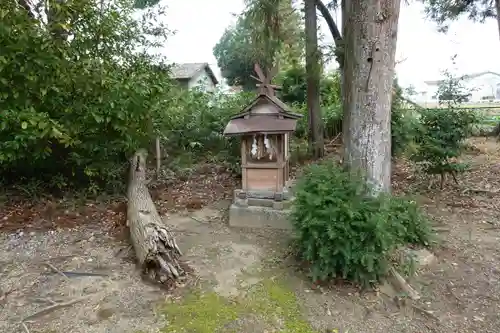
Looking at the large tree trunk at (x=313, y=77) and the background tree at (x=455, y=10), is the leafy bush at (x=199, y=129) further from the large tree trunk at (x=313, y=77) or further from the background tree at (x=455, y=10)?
the background tree at (x=455, y=10)

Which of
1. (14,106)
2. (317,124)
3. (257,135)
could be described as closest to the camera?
(14,106)

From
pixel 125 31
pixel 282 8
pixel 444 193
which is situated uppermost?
pixel 282 8

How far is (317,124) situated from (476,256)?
3.94 meters

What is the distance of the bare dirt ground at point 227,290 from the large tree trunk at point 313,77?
3.11 meters

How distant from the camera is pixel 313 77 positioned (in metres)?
6.09

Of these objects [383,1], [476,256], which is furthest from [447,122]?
[383,1]

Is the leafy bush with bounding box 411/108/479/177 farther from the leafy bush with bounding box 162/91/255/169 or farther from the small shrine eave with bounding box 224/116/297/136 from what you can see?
the leafy bush with bounding box 162/91/255/169

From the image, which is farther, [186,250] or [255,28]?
[255,28]

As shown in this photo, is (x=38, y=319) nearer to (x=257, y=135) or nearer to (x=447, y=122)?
(x=257, y=135)

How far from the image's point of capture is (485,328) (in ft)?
7.31

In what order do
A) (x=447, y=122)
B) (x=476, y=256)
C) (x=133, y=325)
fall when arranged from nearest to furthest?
(x=133, y=325) < (x=476, y=256) < (x=447, y=122)

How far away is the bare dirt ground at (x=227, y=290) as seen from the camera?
2.25 meters

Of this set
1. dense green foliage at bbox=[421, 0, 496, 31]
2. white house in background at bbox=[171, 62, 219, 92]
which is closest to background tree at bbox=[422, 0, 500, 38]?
dense green foliage at bbox=[421, 0, 496, 31]

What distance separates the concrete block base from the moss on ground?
1.15 m
